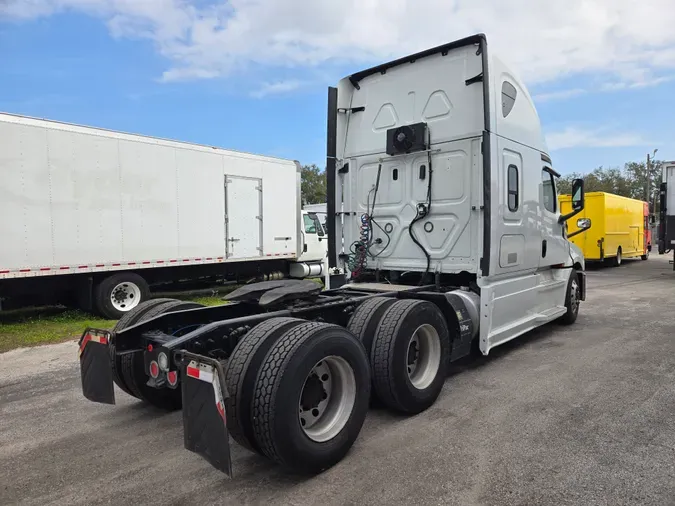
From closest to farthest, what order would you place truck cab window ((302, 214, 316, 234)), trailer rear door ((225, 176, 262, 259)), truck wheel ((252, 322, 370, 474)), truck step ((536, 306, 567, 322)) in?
truck wheel ((252, 322, 370, 474)), truck step ((536, 306, 567, 322)), trailer rear door ((225, 176, 262, 259)), truck cab window ((302, 214, 316, 234))

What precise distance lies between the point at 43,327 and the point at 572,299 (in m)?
8.85

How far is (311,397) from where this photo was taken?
3.20 metres

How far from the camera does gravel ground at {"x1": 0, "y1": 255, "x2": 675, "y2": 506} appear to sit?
9.39 ft

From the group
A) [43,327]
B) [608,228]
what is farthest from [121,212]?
[608,228]

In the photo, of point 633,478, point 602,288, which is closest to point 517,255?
point 633,478

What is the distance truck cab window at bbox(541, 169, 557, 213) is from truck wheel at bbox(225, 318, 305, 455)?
509 centimetres

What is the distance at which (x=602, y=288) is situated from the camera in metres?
12.9

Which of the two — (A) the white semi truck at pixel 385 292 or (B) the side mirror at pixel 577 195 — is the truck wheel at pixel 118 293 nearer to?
(A) the white semi truck at pixel 385 292

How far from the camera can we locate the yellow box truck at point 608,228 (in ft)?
62.4

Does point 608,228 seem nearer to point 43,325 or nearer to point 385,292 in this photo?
point 385,292

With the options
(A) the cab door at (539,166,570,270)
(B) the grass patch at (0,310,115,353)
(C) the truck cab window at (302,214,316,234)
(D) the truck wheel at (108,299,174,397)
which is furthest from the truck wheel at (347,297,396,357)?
(C) the truck cab window at (302,214,316,234)

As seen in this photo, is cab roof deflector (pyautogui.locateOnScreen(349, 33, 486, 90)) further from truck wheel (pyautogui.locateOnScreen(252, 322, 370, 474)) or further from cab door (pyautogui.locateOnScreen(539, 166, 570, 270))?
truck wheel (pyautogui.locateOnScreen(252, 322, 370, 474))

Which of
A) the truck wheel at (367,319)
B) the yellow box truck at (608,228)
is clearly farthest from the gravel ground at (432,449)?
the yellow box truck at (608,228)

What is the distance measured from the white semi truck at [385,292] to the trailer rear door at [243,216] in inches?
182
